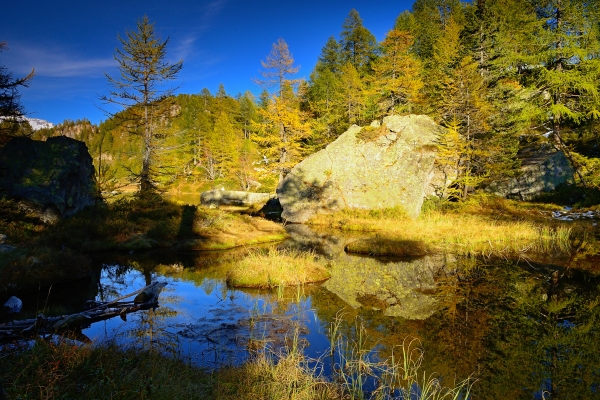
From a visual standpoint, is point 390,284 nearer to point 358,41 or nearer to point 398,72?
point 398,72

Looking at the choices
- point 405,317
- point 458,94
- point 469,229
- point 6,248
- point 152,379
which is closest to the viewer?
point 152,379

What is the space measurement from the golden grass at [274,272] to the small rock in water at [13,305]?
6096 mm

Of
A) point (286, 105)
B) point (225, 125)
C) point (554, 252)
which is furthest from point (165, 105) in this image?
point (225, 125)

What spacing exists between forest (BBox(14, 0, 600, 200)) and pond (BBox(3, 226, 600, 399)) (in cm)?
1186

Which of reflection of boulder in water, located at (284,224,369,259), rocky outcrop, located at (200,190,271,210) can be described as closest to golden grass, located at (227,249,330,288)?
reflection of boulder in water, located at (284,224,369,259)

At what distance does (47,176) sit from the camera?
18.5m

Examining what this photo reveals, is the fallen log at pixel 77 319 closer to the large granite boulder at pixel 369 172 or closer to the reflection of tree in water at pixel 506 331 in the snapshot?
the reflection of tree in water at pixel 506 331

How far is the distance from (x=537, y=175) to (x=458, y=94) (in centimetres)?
943

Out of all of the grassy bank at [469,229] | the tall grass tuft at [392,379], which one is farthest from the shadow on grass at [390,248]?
the tall grass tuft at [392,379]

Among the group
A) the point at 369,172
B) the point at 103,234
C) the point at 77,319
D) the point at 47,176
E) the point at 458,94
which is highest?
the point at 458,94

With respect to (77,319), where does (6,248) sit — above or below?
above

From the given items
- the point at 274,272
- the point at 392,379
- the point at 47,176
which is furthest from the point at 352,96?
the point at 392,379

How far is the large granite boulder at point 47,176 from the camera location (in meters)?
17.2

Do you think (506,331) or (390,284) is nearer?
(506,331)
